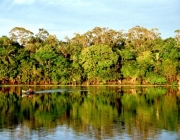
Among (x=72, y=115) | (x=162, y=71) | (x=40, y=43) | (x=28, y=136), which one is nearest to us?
(x=28, y=136)

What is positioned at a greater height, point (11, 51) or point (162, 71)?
point (11, 51)

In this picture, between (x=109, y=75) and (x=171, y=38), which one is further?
(x=171, y=38)

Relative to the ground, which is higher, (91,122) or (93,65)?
(93,65)

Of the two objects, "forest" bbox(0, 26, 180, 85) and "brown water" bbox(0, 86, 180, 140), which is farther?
"forest" bbox(0, 26, 180, 85)

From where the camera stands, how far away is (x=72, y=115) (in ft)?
78.6

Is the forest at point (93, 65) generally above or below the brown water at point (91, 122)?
above

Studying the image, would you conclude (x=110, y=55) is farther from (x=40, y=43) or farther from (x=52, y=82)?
(x=40, y=43)

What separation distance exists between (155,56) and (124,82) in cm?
798

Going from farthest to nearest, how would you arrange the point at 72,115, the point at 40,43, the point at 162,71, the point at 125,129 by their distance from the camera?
the point at 40,43
the point at 162,71
the point at 72,115
the point at 125,129

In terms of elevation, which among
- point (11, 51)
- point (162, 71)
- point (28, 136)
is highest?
point (11, 51)

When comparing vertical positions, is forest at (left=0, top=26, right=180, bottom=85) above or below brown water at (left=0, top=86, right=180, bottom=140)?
above

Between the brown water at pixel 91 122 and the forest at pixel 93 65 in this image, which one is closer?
the brown water at pixel 91 122

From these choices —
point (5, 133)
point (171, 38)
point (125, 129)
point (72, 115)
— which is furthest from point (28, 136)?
point (171, 38)

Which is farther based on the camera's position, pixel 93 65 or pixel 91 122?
pixel 93 65
